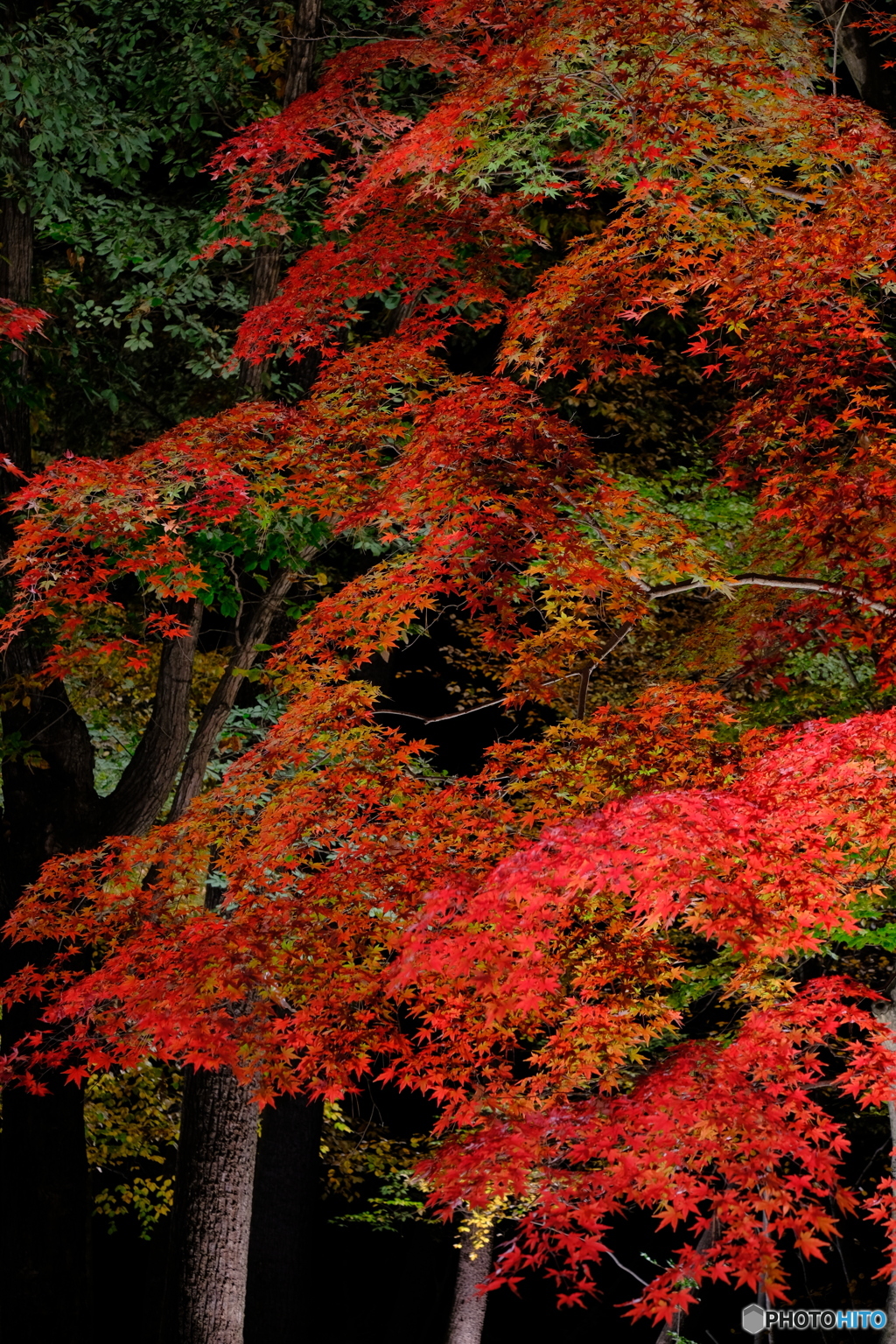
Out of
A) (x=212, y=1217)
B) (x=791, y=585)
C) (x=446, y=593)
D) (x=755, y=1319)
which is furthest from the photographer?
(x=755, y=1319)

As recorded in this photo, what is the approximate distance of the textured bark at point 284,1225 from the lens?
11.6 metres

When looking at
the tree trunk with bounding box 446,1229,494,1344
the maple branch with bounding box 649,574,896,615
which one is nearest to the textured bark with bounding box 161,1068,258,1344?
the maple branch with bounding box 649,574,896,615

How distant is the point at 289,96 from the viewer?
8.78 meters

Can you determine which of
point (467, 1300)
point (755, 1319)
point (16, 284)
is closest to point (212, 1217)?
point (755, 1319)

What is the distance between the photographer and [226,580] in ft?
25.1

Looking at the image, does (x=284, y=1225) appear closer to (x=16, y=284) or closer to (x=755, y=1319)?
(x=755, y=1319)

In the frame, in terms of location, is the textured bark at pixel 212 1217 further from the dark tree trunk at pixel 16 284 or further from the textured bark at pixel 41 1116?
the dark tree trunk at pixel 16 284

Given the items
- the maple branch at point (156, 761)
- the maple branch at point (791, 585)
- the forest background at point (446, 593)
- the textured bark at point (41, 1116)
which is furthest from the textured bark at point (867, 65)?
the textured bark at point (41, 1116)

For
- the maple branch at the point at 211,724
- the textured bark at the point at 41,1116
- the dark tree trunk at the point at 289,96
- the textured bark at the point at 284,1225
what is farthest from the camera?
the textured bark at the point at 284,1225

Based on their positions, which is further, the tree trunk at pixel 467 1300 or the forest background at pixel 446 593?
the tree trunk at pixel 467 1300

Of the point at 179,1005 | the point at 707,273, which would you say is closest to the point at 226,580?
the point at 179,1005

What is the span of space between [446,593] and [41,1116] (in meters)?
4.98

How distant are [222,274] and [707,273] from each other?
5887 millimetres

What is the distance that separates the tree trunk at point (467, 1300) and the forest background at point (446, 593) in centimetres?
502
